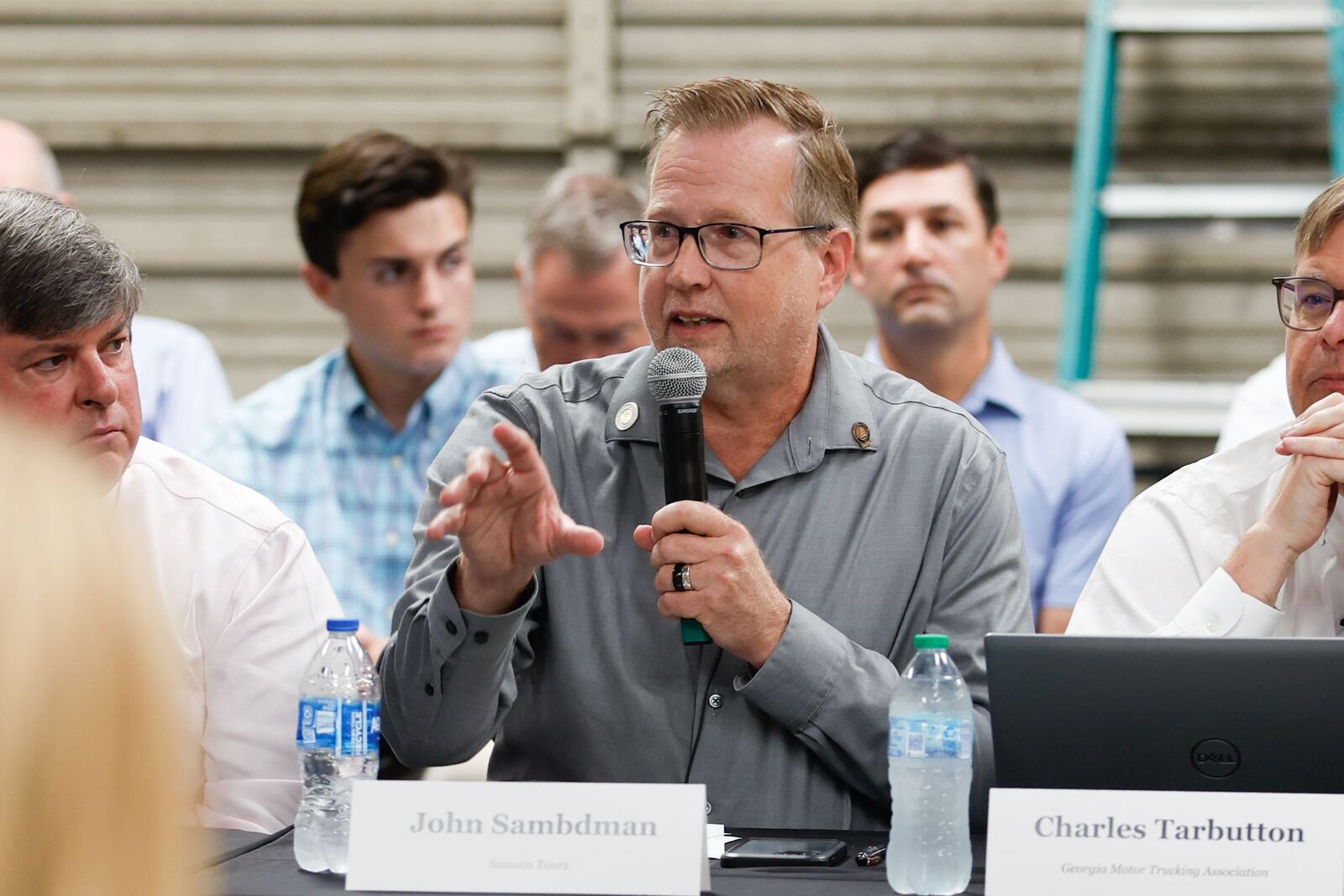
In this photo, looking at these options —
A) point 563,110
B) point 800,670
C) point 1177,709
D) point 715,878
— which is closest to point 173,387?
point 563,110

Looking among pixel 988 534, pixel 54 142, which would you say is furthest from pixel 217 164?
pixel 988 534

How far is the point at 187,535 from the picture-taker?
2.01m

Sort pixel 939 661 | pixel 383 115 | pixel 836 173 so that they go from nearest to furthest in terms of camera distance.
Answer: pixel 939 661
pixel 836 173
pixel 383 115

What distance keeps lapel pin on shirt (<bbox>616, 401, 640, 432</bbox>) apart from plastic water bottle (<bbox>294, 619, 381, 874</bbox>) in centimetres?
49

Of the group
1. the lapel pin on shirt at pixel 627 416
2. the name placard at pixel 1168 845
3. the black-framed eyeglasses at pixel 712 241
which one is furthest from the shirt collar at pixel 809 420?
the name placard at pixel 1168 845

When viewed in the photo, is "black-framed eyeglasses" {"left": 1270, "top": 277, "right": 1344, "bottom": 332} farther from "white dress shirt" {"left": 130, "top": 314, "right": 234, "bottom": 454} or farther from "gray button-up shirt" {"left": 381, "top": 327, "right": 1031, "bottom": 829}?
"white dress shirt" {"left": 130, "top": 314, "right": 234, "bottom": 454}

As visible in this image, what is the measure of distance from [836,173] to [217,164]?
9.88 ft

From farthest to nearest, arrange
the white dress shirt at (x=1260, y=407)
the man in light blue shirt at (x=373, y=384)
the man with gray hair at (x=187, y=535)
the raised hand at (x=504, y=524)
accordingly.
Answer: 1. the man in light blue shirt at (x=373, y=384)
2. the white dress shirt at (x=1260, y=407)
3. the man with gray hair at (x=187, y=535)
4. the raised hand at (x=504, y=524)

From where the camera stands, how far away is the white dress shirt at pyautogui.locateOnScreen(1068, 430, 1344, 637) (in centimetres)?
202

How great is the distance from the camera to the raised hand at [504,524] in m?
1.61

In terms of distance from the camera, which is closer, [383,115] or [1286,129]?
[1286,129]

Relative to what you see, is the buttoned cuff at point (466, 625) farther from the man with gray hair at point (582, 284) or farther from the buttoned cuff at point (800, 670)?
the man with gray hair at point (582, 284)

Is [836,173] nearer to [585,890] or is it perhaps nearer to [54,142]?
[585,890]

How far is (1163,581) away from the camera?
2.10m
